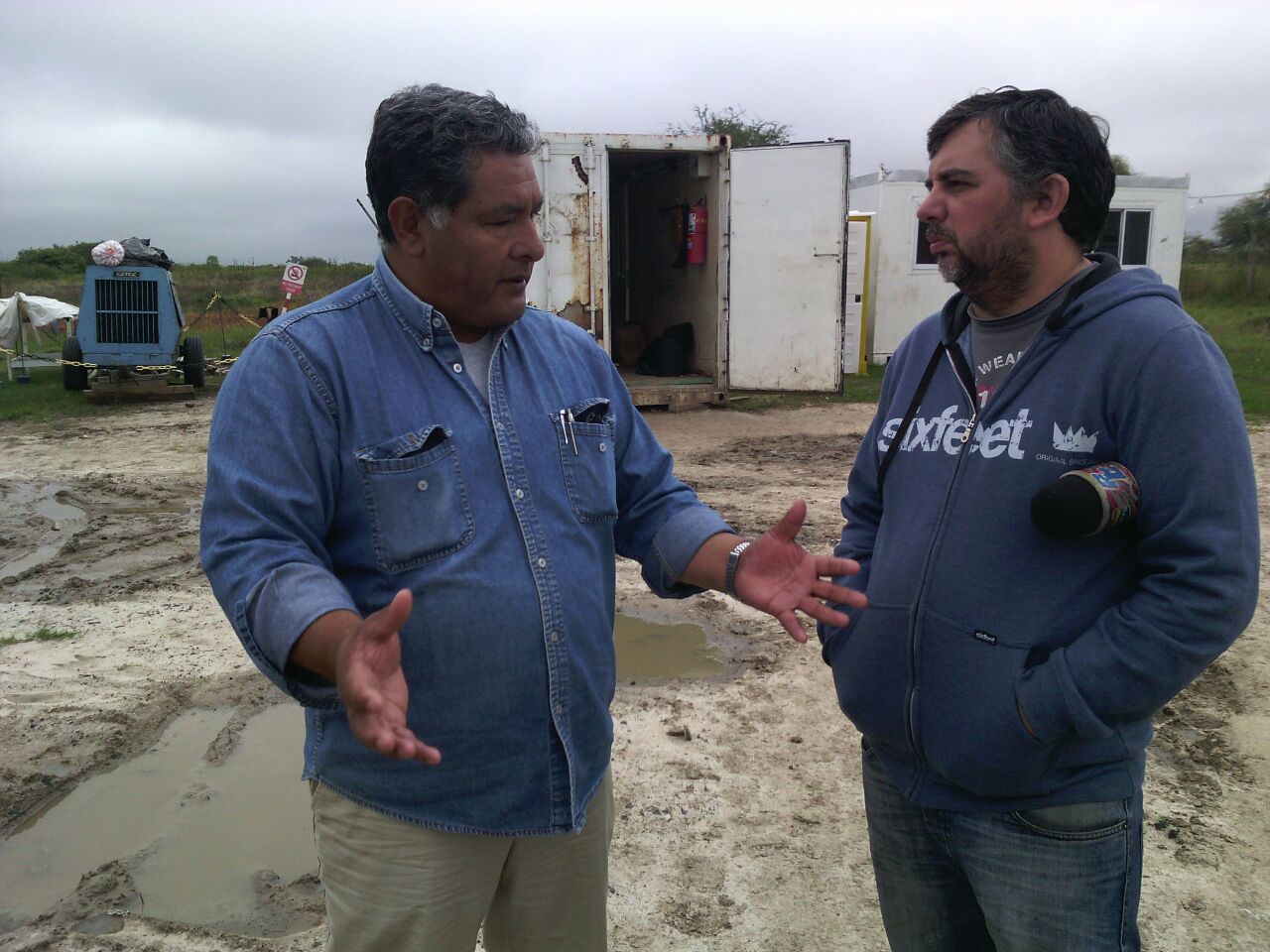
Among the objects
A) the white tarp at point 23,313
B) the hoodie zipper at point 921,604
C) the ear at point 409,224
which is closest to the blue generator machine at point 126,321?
the white tarp at point 23,313

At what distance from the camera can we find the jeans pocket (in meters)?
1.67

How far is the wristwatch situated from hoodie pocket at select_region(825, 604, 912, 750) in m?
0.26

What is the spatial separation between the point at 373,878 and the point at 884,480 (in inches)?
48.8

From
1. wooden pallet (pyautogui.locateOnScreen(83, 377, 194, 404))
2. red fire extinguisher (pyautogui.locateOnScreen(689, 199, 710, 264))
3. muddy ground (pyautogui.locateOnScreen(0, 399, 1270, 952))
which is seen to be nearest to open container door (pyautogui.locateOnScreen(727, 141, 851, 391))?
red fire extinguisher (pyautogui.locateOnScreen(689, 199, 710, 264))

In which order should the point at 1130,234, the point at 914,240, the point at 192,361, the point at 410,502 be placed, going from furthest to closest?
the point at 1130,234 < the point at 914,240 < the point at 192,361 < the point at 410,502

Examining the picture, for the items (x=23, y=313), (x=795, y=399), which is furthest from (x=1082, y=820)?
(x=23, y=313)

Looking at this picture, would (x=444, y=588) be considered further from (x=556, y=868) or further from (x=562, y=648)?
(x=556, y=868)

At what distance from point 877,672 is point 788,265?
1063 centimetres

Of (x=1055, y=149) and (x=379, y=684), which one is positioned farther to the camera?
(x=1055, y=149)

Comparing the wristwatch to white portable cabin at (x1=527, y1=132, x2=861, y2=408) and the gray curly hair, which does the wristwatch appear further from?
white portable cabin at (x1=527, y1=132, x2=861, y2=408)

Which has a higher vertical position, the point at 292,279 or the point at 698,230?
the point at 698,230

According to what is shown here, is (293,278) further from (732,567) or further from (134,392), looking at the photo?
(732,567)

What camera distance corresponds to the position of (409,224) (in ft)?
5.87

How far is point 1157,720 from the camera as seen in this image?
3719 mm
